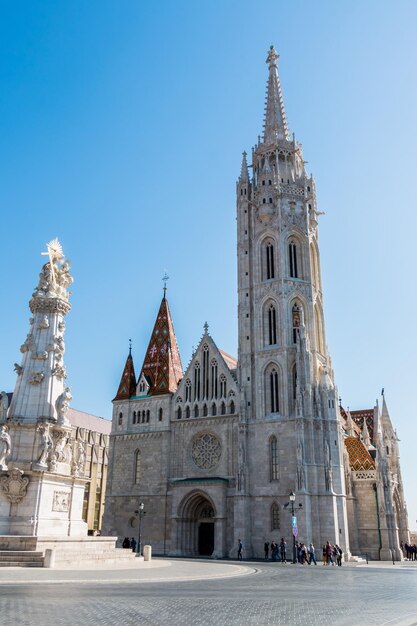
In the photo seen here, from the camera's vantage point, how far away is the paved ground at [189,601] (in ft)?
30.0

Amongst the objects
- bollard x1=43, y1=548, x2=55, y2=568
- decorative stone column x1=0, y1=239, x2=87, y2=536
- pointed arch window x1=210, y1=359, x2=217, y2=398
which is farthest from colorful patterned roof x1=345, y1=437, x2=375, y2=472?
bollard x1=43, y1=548, x2=55, y2=568

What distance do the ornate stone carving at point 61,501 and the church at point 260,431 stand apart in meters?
18.4

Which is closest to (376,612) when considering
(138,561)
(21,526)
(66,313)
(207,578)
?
(207,578)

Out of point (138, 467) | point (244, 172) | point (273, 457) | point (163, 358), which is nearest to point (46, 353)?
point (273, 457)

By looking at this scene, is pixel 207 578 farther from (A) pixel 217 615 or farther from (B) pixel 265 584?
(A) pixel 217 615

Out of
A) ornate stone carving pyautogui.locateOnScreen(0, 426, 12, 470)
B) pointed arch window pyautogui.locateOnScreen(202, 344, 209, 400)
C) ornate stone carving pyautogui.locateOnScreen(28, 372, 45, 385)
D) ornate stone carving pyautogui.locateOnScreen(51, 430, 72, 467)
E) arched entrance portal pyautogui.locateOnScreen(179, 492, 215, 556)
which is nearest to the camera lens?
ornate stone carving pyautogui.locateOnScreen(0, 426, 12, 470)

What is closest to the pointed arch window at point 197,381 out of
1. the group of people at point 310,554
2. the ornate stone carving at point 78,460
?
the group of people at point 310,554

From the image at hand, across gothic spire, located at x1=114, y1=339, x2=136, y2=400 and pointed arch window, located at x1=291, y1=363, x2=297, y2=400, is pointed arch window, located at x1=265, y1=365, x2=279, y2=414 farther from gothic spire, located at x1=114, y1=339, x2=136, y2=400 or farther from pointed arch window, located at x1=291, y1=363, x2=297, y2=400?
gothic spire, located at x1=114, y1=339, x2=136, y2=400

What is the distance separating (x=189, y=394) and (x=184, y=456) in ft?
16.2

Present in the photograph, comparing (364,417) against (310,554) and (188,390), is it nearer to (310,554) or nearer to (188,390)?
(188,390)

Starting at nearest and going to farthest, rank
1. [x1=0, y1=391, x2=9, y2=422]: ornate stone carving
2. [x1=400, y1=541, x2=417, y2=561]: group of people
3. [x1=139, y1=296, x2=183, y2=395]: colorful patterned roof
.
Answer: [x1=0, y1=391, x2=9, y2=422]: ornate stone carving, [x1=400, y1=541, x2=417, y2=561]: group of people, [x1=139, y1=296, x2=183, y2=395]: colorful patterned roof

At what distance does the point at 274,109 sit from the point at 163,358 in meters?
27.1

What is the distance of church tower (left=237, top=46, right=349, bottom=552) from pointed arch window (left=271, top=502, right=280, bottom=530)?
7cm

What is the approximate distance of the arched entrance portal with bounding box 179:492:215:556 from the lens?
132 ft
